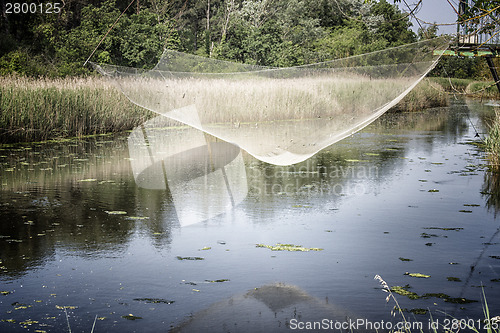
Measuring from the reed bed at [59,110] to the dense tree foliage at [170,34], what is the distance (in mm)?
3021

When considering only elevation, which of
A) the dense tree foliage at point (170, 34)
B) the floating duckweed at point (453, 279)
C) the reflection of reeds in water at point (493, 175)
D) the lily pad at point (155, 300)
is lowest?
the floating duckweed at point (453, 279)

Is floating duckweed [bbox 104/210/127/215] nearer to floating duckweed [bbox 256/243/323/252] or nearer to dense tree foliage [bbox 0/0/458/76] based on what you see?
floating duckweed [bbox 256/243/323/252]

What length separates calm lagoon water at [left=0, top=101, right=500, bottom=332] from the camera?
381 centimetres

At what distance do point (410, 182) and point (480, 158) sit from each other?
283 centimetres

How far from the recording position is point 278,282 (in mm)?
4285

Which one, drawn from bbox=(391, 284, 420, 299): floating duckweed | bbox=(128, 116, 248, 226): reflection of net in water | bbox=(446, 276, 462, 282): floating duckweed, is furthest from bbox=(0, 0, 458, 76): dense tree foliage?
bbox=(391, 284, 420, 299): floating duckweed

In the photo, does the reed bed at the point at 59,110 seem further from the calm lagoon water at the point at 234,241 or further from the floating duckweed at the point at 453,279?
the floating duckweed at the point at 453,279

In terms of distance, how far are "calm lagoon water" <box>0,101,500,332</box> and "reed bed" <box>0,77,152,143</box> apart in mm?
1429

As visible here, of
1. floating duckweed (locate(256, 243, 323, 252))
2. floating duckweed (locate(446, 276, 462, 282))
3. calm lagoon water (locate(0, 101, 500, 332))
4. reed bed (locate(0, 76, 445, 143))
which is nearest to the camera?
calm lagoon water (locate(0, 101, 500, 332))

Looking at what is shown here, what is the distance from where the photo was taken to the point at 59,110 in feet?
40.4

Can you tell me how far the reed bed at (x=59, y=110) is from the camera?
37.2 ft

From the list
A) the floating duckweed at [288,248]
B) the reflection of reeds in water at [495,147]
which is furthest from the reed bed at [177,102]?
the reflection of reeds in water at [495,147]

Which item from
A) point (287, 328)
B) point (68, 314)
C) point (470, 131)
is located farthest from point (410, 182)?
point (470, 131)

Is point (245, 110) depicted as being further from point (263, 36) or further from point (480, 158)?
point (263, 36)
